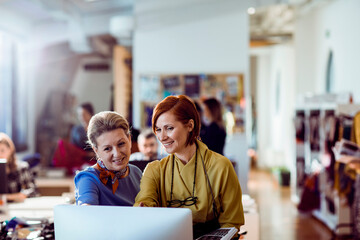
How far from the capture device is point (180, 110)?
6.81 ft

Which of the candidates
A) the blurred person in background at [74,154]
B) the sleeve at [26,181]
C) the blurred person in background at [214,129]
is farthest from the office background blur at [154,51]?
the sleeve at [26,181]

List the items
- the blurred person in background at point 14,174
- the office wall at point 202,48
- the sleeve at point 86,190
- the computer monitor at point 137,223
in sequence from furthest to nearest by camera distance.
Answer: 1. the office wall at point 202,48
2. the blurred person in background at point 14,174
3. the sleeve at point 86,190
4. the computer monitor at point 137,223

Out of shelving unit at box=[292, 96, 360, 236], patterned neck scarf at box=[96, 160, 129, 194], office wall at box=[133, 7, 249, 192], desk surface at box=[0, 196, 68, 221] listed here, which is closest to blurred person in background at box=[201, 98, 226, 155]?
shelving unit at box=[292, 96, 360, 236]

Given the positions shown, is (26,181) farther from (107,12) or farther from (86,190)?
(107,12)

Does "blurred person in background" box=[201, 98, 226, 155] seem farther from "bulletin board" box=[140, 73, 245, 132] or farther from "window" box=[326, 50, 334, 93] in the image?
"window" box=[326, 50, 334, 93]

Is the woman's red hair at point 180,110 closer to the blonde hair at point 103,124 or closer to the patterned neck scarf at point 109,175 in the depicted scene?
the blonde hair at point 103,124

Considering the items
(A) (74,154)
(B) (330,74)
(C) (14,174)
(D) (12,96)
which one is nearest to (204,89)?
(B) (330,74)

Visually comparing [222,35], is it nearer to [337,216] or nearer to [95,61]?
[337,216]

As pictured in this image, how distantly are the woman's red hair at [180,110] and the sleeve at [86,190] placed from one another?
1.43ft

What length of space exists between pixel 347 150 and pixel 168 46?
11.6 ft

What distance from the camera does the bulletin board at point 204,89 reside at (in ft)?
23.3

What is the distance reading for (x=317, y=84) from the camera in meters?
8.49

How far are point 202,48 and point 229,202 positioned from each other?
5255 mm

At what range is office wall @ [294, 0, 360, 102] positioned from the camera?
6.26 m
